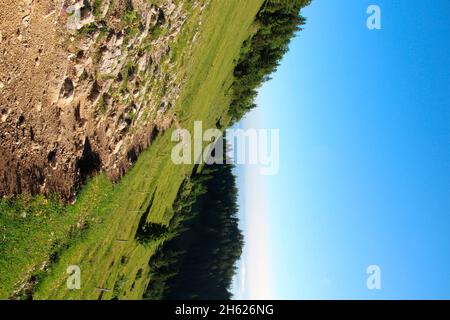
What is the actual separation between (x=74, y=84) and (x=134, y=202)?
15627 millimetres

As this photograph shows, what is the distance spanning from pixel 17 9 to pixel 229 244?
71.0 metres

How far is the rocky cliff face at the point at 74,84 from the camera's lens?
59.6ft

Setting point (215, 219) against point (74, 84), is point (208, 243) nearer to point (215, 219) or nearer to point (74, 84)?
point (215, 219)

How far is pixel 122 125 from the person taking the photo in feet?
90.1

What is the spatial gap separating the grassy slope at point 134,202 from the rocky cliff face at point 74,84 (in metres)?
1.89

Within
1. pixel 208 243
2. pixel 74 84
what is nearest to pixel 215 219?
pixel 208 243

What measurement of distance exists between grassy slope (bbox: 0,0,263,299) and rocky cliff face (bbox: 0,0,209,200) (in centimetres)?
189

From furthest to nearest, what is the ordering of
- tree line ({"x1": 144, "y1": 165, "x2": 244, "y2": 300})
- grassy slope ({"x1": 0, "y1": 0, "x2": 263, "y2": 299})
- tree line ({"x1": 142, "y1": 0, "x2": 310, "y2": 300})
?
tree line ({"x1": 144, "y1": 165, "x2": 244, "y2": 300})
tree line ({"x1": 142, "y1": 0, "x2": 310, "y2": 300})
grassy slope ({"x1": 0, "y1": 0, "x2": 263, "y2": 299})

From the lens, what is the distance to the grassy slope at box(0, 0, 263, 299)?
2325 centimetres

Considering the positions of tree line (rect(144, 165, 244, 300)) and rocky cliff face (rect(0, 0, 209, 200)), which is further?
tree line (rect(144, 165, 244, 300))

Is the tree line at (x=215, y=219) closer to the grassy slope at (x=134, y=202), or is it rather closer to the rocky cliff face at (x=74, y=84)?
the grassy slope at (x=134, y=202)

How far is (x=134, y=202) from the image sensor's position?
3541 cm

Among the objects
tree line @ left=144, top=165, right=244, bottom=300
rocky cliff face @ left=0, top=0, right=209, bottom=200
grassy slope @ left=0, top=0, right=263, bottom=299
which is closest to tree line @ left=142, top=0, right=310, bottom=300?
tree line @ left=144, top=165, right=244, bottom=300

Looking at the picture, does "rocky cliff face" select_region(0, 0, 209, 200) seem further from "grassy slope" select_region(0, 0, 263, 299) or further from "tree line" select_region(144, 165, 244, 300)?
"tree line" select_region(144, 165, 244, 300)
